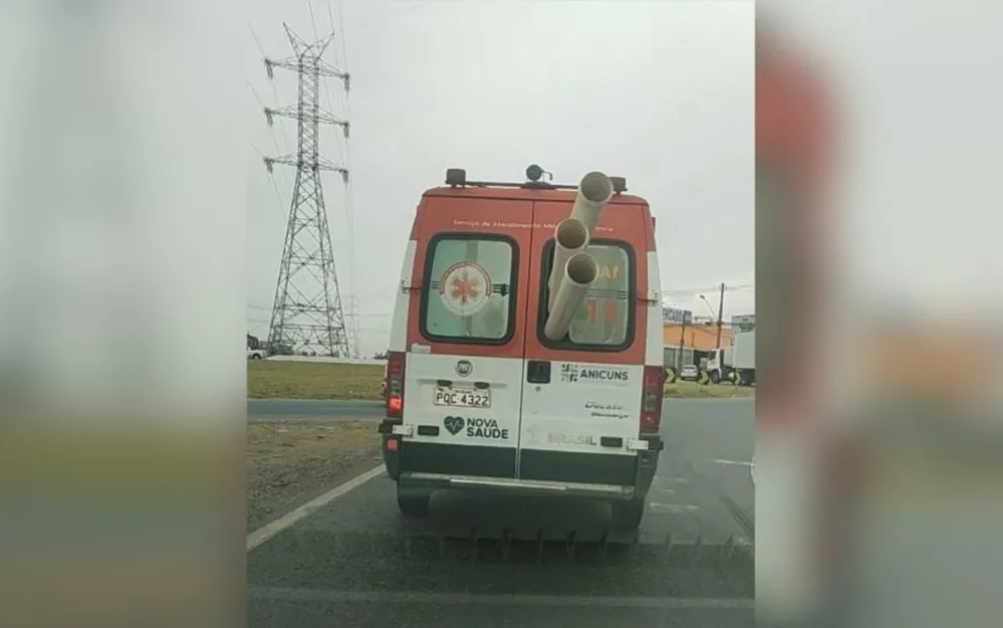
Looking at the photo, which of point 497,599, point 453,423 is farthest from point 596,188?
point 453,423

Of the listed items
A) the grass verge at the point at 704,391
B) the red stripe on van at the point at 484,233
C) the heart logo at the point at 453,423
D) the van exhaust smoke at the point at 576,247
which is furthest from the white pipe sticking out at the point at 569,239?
the heart logo at the point at 453,423

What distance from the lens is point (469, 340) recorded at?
395 centimetres

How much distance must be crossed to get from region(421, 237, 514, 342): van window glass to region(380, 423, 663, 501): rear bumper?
1.68 feet

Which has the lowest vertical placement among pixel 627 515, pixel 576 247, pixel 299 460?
pixel 627 515

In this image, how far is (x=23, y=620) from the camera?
1.50 m

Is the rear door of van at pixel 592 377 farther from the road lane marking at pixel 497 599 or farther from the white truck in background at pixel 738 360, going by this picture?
the white truck in background at pixel 738 360

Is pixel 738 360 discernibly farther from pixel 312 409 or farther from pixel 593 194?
pixel 312 409

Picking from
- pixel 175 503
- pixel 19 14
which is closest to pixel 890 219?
pixel 175 503

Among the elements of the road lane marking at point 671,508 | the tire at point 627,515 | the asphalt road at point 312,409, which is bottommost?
the tire at point 627,515

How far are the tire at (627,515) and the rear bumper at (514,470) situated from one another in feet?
0.09

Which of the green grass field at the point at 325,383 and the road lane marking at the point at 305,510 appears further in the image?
the road lane marking at the point at 305,510

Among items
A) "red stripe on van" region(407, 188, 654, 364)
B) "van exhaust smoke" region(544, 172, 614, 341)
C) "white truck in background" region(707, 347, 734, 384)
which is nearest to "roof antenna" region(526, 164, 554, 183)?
"van exhaust smoke" region(544, 172, 614, 341)

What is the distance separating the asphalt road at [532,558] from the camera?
7.00 ft

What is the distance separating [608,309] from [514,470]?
789 mm
